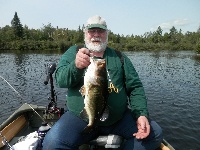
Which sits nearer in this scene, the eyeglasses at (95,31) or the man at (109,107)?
the man at (109,107)

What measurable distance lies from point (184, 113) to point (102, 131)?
1025 cm

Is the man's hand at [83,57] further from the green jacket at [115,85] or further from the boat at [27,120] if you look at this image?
the boat at [27,120]

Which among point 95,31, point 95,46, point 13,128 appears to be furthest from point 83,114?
point 13,128

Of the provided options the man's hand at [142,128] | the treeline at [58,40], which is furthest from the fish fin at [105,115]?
the treeline at [58,40]

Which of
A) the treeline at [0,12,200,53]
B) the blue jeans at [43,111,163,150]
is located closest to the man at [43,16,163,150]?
the blue jeans at [43,111,163,150]

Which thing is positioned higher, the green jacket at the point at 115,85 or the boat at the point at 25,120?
the green jacket at the point at 115,85

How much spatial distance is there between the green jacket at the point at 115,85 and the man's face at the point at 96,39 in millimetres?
219

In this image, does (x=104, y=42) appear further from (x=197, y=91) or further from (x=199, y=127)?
(x=197, y=91)

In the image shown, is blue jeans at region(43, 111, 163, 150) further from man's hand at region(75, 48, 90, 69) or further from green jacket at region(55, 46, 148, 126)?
man's hand at region(75, 48, 90, 69)

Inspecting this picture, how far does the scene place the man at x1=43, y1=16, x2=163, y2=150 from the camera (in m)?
3.90

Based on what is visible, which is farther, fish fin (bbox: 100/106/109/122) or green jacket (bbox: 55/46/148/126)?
green jacket (bbox: 55/46/148/126)

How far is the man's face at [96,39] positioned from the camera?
4.45 m

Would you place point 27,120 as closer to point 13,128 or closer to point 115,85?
point 13,128

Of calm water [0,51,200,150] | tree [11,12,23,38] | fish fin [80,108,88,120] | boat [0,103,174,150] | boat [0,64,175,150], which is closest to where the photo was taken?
fish fin [80,108,88,120]
